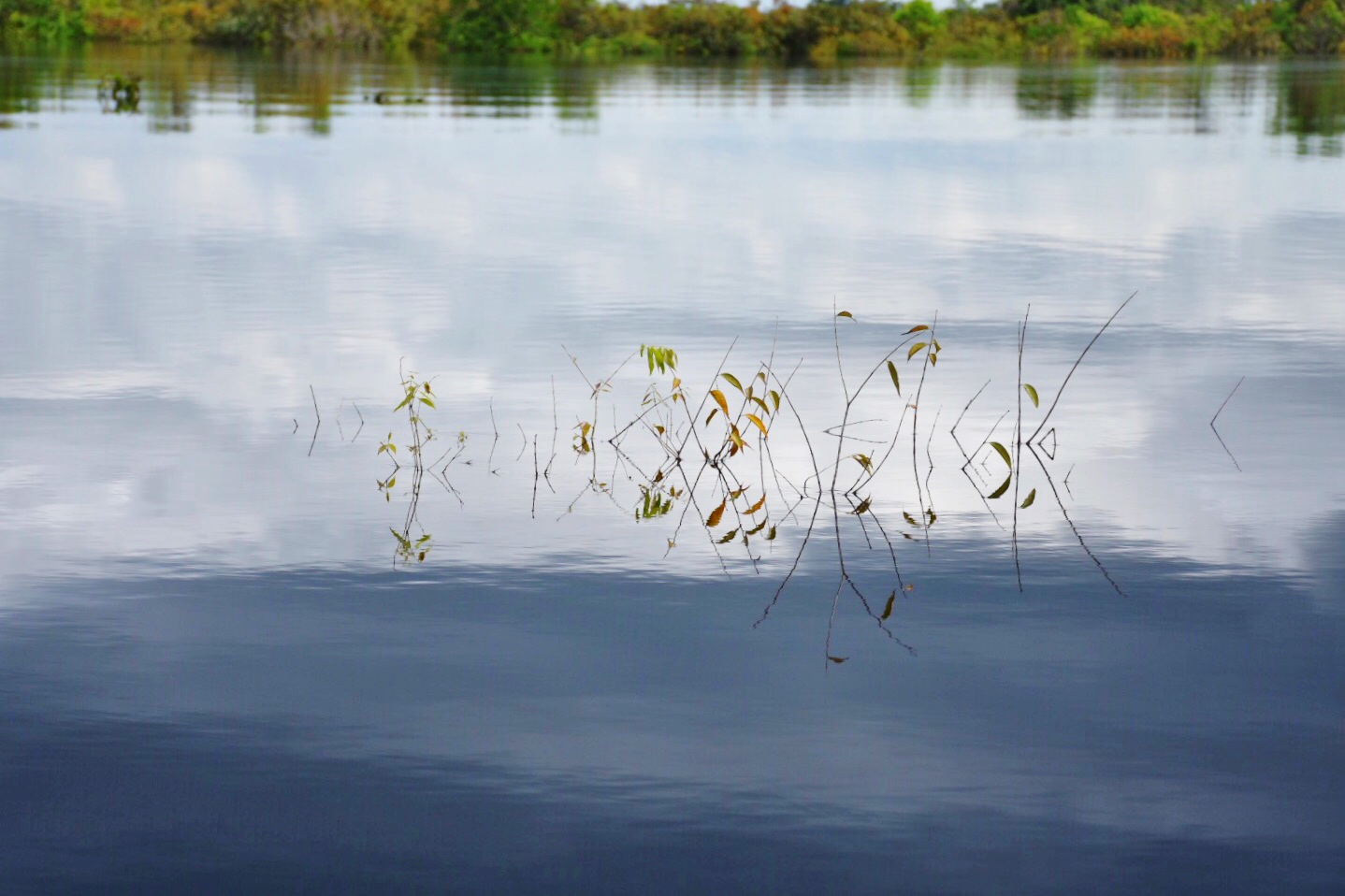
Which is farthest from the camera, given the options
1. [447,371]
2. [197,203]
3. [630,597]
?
[197,203]

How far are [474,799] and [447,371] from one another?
20.8 ft

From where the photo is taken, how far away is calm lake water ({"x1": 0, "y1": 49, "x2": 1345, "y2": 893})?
16.1 ft

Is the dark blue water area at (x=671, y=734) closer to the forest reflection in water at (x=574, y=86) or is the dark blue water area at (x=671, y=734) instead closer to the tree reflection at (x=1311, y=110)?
the tree reflection at (x=1311, y=110)

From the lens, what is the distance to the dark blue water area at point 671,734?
475cm

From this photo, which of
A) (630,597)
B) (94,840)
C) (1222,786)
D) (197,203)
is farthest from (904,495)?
(197,203)

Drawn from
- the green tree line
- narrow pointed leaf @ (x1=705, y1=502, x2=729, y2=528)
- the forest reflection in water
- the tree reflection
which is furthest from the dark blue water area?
the green tree line

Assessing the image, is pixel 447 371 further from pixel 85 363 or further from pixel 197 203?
pixel 197 203

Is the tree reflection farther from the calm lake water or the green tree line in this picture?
the green tree line

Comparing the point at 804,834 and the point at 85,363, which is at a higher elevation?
the point at 85,363

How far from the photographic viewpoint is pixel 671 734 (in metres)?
5.53

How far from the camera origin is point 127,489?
8344 mm

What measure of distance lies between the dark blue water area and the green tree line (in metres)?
91.4

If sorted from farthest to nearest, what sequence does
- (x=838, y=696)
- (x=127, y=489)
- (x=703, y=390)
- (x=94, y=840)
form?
(x=703, y=390)
(x=127, y=489)
(x=838, y=696)
(x=94, y=840)

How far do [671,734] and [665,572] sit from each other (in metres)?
1.76
